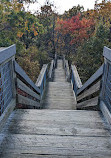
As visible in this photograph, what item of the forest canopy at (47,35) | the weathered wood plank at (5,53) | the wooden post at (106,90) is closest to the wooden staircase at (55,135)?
the wooden post at (106,90)

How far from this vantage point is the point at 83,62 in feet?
40.8

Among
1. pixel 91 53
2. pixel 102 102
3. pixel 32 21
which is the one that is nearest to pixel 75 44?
pixel 91 53

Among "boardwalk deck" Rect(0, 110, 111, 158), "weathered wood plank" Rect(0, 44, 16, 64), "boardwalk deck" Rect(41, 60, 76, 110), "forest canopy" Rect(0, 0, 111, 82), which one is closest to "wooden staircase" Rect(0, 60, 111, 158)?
"boardwalk deck" Rect(0, 110, 111, 158)

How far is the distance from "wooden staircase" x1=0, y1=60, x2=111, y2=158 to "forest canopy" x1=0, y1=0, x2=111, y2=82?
17.4 feet

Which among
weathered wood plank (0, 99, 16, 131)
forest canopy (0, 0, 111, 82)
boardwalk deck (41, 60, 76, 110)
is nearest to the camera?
weathered wood plank (0, 99, 16, 131)

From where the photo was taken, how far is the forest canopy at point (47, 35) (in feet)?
24.1

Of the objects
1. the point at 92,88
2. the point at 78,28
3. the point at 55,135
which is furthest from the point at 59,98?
the point at 78,28

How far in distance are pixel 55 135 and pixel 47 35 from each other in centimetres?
2226

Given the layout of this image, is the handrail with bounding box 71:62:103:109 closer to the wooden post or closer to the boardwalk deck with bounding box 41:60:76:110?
the wooden post

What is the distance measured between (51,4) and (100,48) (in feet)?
40.9

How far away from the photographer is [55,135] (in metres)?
2.28

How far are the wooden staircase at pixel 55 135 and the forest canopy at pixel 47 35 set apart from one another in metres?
5.31

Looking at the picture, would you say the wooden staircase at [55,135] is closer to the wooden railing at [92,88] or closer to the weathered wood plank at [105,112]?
the weathered wood plank at [105,112]

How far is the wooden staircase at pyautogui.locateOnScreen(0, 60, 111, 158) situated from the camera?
6.24ft
